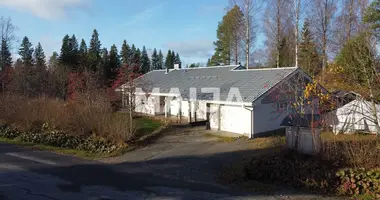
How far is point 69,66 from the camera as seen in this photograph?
4659 centimetres

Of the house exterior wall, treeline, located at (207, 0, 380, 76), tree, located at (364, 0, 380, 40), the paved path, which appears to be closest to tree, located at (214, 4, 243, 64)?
treeline, located at (207, 0, 380, 76)

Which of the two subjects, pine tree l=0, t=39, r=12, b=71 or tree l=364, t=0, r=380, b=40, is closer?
tree l=364, t=0, r=380, b=40

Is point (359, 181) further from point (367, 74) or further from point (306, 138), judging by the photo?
point (367, 74)

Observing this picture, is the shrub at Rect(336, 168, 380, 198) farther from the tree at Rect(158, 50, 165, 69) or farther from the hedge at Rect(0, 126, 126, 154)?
the tree at Rect(158, 50, 165, 69)

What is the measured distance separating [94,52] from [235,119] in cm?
4443

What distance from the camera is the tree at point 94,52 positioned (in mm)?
50844

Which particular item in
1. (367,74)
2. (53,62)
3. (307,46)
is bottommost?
(367,74)

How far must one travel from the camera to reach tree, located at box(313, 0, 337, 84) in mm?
Result: 29938

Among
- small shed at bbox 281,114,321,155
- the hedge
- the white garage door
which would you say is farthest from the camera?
the white garage door

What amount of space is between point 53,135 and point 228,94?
1146cm

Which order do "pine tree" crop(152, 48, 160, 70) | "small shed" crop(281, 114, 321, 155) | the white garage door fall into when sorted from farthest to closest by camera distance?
"pine tree" crop(152, 48, 160, 70)
the white garage door
"small shed" crop(281, 114, 321, 155)

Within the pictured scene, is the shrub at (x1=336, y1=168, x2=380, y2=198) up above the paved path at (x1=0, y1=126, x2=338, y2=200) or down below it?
above

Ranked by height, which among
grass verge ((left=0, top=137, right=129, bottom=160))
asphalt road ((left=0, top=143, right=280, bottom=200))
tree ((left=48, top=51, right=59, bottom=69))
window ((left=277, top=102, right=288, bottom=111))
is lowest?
asphalt road ((left=0, top=143, right=280, bottom=200))

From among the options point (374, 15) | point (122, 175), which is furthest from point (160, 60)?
point (122, 175)
